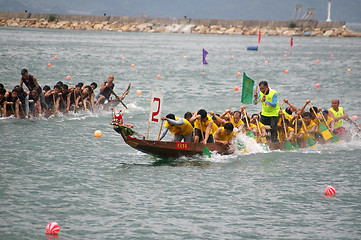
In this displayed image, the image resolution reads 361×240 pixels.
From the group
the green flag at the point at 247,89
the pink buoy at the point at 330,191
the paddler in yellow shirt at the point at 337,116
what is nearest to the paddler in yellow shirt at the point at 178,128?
the green flag at the point at 247,89

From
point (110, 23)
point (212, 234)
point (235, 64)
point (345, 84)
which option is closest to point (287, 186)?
point (212, 234)

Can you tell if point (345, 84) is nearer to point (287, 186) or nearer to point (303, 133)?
point (303, 133)

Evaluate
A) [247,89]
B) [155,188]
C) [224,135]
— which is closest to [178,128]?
[224,135]

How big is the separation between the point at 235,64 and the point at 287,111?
33.1 metres

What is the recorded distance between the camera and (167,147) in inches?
563

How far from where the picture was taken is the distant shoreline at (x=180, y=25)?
110m

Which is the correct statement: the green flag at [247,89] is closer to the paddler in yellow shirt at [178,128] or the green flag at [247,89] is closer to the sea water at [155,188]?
the sea water at [155,188]

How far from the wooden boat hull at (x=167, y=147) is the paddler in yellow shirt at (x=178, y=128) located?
0.36 m

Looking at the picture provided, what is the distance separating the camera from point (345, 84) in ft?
120

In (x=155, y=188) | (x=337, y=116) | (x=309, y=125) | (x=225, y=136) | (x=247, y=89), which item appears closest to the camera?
(x=155, y=188)

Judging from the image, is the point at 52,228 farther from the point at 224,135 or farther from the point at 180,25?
the point at 180,25

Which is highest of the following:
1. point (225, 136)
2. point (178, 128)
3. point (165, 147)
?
point (178, 128)

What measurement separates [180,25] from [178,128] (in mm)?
105548

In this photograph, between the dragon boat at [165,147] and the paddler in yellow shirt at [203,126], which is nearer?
the dragon boat at [165,147]
